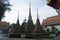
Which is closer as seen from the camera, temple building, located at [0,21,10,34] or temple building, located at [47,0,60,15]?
temple building, located at [0,21,10,34]

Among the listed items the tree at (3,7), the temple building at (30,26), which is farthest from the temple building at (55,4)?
the tree at (3,7)

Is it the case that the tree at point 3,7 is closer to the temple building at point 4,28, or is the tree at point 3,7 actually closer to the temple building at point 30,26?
the temple building at point 4,28

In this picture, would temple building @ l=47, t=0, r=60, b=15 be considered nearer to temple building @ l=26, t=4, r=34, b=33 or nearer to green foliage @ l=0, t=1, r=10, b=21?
temple building @ l=26, t=4, r=34, b=33

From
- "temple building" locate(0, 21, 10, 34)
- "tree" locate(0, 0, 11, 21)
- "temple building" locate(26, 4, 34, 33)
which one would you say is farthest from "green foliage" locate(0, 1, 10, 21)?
"temple building" locate(26, 4, 34, 33)

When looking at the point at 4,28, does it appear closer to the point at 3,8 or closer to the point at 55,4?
the point at 3,8

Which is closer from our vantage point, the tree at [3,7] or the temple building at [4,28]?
the temple building at [4,28]

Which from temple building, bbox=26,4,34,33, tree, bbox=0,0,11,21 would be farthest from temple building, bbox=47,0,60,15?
tree, bbox=0,0,11,21

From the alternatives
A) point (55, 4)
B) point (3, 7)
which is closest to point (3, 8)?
point (3, 7)

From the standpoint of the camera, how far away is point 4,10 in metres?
2.10

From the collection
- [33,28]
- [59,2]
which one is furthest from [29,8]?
[59,2]

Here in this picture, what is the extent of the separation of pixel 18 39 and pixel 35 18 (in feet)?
1.21

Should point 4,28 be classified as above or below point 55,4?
below

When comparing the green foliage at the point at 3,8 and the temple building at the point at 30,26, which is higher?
the green foliage at the point at 3,8

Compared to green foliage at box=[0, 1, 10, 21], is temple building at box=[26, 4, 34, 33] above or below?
below
